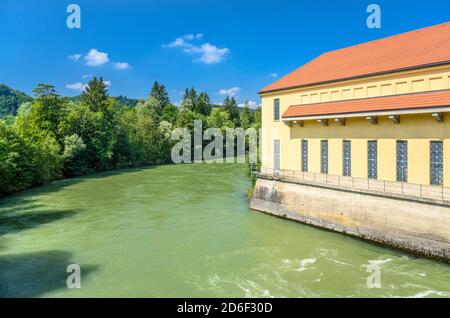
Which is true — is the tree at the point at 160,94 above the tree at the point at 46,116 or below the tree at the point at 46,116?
above

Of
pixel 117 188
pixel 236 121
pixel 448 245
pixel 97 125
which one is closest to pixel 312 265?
pixel 448 245

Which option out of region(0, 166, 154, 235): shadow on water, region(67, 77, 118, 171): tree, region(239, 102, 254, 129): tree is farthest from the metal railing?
region(239, 102, 254, 129): tree

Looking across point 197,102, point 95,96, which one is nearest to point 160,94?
point 197,102

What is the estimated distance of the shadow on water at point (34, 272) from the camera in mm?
10969

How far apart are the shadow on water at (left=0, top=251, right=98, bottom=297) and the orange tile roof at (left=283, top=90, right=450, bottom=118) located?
13308 mm

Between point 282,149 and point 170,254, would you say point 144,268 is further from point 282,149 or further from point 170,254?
point 282,149

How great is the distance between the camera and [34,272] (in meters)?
12.3

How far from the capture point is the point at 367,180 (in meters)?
16.6

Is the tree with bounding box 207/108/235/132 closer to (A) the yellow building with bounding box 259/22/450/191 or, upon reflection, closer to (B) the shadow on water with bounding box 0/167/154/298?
(A) the yellow building with bounding box 259/22/450/191

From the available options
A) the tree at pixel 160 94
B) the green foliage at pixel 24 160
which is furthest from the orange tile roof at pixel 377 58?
the tree at pixel 160 94

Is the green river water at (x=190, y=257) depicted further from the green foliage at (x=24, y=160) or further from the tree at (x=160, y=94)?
the tree at (x=160, y=94)

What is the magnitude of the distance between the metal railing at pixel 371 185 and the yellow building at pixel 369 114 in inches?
5.5

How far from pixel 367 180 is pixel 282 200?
4932 millimetres

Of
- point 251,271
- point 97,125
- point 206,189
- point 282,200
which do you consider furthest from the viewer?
point 97,125
